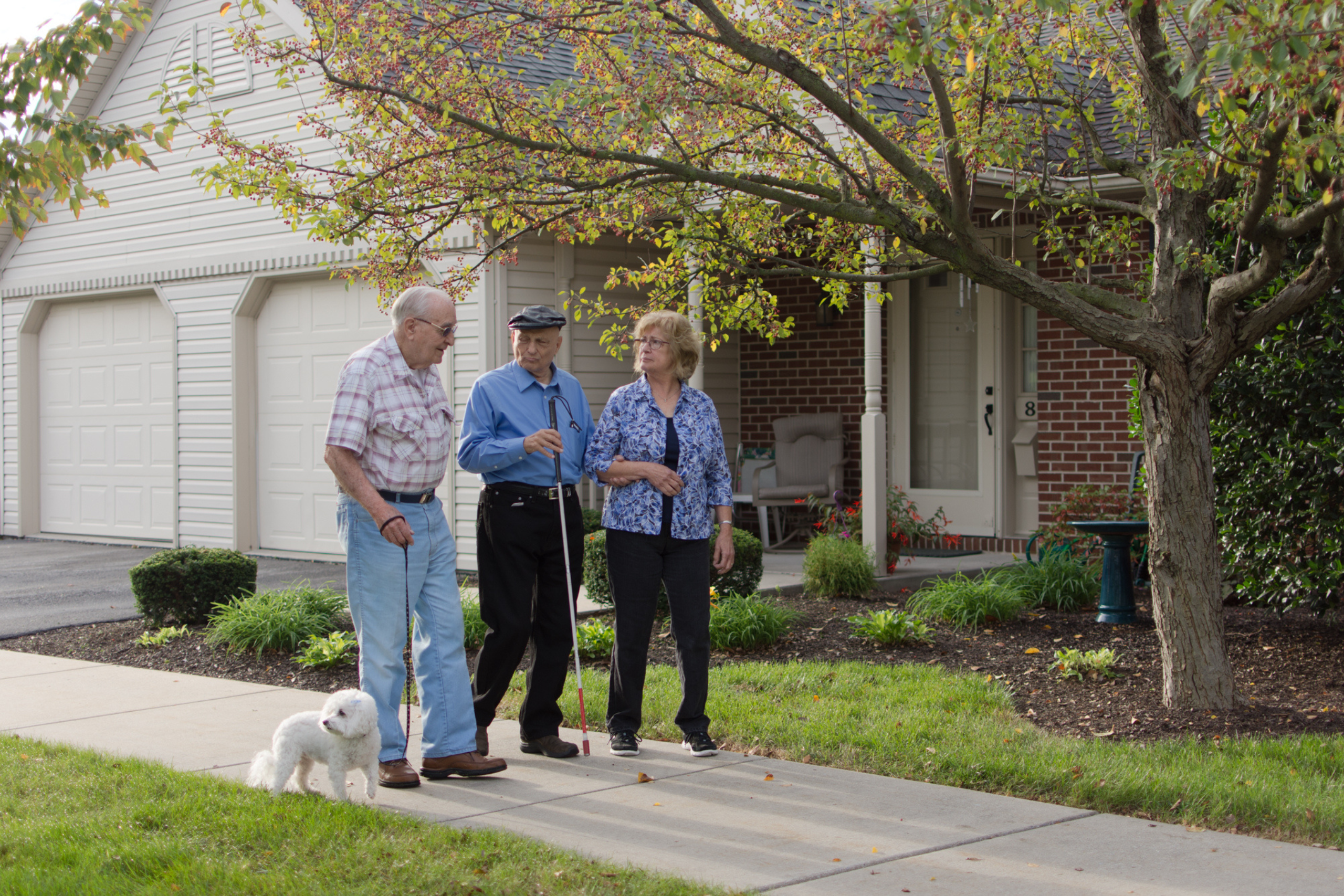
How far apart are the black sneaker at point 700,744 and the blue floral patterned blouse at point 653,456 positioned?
760 mm

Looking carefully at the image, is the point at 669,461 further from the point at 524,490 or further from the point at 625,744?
the point at 625,744

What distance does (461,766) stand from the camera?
4.86 m

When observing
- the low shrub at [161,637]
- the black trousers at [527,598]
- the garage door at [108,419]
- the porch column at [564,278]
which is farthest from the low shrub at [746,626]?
the garage door at [108,419]

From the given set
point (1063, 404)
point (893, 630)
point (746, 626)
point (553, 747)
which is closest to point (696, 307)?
point (746, 626)

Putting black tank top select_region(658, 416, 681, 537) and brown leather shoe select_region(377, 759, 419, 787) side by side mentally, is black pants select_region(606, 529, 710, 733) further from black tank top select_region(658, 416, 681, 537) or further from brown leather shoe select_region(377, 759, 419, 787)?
brown leather shoe select_region(377, 759, 419, 787)

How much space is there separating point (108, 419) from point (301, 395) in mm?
3427

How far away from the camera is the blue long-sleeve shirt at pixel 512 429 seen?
197 inches

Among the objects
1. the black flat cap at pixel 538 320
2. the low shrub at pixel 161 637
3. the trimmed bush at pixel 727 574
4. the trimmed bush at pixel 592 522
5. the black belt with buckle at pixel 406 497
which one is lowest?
the low shrub at pixel 161 637

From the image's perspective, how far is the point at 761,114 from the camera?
6.19 metres

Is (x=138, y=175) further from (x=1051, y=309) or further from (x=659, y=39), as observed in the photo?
(x=1051, y=309)

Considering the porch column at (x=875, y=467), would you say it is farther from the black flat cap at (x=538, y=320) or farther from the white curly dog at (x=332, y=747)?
the white curly dog at (x=332, y=747)

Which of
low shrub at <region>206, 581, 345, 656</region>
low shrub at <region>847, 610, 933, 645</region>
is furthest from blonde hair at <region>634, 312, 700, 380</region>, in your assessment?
low shrub at <region>206, 581, 345, 656</region>

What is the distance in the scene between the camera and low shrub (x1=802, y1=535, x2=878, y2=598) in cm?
916

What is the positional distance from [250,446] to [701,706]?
9.12 meters
